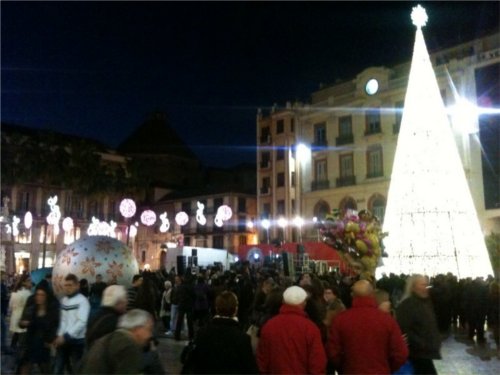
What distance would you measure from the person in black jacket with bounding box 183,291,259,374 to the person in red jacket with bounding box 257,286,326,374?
280 millimetres

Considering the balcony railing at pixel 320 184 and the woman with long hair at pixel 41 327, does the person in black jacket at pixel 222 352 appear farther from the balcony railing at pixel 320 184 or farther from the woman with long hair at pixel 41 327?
the balcony railing at pixel 320 184

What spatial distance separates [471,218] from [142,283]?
1406 cm

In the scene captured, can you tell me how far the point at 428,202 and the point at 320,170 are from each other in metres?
24.4

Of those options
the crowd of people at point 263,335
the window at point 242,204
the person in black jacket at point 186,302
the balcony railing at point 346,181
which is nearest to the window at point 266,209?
the window at point 242,204

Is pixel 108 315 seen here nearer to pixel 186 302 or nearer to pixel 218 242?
pixel 186 302

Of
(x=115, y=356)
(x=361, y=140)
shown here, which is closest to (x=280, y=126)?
(x=361, y=140)

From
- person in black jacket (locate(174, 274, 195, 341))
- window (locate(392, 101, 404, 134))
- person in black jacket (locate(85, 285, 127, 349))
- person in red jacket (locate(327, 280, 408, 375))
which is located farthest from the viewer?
window (locate(392, 101, 404, 134))

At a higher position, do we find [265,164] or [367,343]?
[265,164]

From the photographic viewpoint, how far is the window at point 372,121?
39500 mm

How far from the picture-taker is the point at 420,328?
243 inches

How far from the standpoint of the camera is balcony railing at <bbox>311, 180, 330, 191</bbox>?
140 feet

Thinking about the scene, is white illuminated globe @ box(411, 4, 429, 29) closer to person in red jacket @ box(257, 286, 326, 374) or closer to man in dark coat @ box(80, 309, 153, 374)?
person in red jacket @ box(257, 286, 326, 374)

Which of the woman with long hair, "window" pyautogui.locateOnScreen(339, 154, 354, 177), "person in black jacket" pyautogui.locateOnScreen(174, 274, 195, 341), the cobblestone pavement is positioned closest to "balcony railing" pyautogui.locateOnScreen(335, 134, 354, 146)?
"window" pyautogui.locateOnScreen(339, 154, 354, 177)

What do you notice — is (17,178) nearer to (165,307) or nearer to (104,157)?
(104,157)
